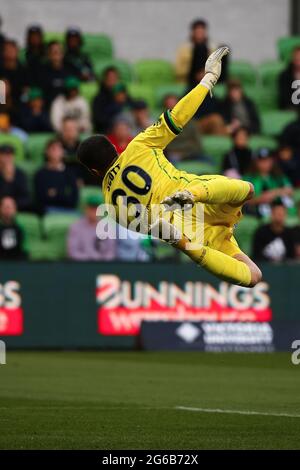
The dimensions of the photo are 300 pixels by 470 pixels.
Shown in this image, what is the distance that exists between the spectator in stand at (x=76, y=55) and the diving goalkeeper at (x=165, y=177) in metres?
10.1

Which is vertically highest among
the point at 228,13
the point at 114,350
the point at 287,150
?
the point at 228,13

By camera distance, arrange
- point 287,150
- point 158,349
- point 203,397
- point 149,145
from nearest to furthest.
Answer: point 149,145, point 203,397, point 158,349, point 287,150

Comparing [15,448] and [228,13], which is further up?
[228,13]

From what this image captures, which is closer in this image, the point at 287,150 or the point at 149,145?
the point at 149,145

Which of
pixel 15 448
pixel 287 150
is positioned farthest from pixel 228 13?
pixel 15 448

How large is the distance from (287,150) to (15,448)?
1233 centimetres

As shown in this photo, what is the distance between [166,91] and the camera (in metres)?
22.2

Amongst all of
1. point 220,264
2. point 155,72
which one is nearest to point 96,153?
point 220,264

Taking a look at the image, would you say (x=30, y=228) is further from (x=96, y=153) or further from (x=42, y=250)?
(x=96, y=153)

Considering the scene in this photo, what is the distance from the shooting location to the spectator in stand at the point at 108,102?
67.5 feet

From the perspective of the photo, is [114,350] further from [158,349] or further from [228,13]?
[228,13]

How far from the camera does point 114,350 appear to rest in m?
17.8

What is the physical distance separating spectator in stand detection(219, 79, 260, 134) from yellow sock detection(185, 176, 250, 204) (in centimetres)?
1011
